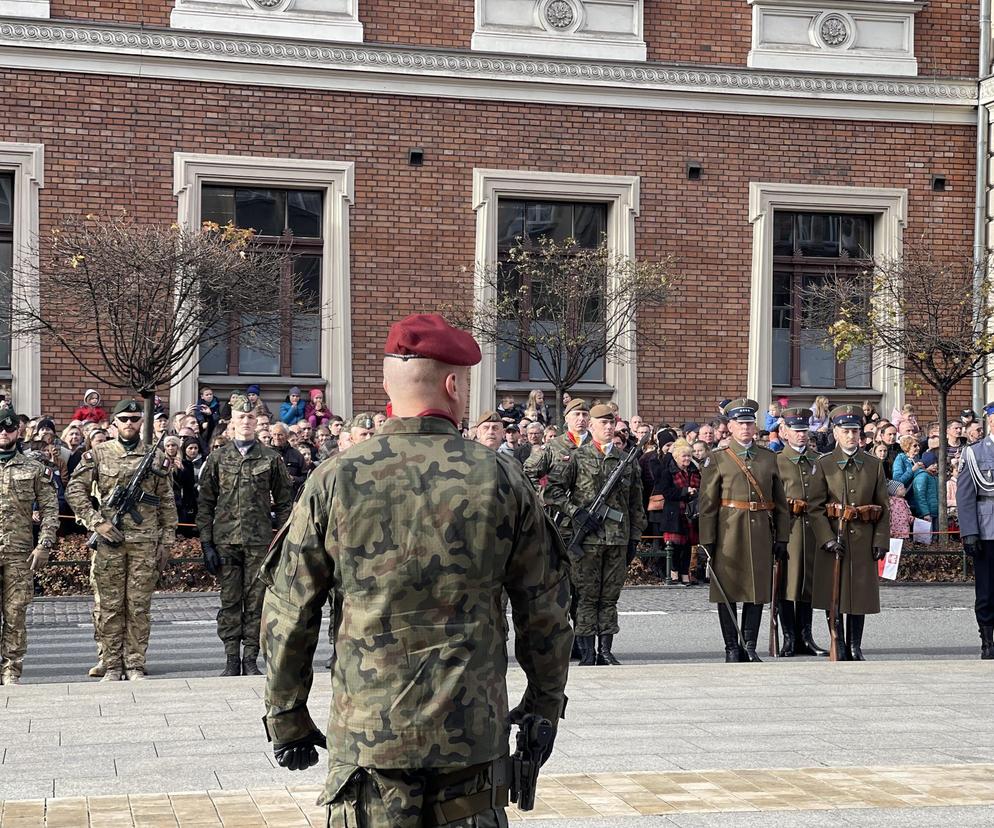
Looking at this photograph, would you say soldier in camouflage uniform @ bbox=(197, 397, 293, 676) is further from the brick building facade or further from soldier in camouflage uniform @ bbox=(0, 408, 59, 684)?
the brick building facade

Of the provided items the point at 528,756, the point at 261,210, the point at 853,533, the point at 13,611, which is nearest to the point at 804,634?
the point at 853,533

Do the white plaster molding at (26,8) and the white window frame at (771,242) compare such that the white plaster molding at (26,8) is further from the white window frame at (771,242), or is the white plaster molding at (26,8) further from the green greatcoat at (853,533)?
the green greatcoat at (853,533)

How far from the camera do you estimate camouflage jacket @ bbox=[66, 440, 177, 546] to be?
11.3 metres

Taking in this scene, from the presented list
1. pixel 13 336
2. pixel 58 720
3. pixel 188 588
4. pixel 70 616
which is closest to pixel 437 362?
pixel 58 720

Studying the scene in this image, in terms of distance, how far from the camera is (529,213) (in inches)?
918

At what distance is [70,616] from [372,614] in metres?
11.5

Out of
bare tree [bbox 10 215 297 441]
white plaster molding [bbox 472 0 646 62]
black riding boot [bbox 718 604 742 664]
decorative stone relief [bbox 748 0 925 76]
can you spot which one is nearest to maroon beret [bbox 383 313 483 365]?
black riding boot [bbox 718 604 742 664]

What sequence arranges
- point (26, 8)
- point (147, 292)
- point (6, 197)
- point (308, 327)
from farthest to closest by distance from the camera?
1. point (308, 327)
2. point (6, 197)
3. point (26, 8)
4. point (147, 292)

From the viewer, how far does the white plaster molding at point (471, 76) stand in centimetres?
2128

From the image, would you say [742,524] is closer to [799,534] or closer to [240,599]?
[799,534]

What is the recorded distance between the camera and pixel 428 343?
161 inches

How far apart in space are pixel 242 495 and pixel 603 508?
2.53 m

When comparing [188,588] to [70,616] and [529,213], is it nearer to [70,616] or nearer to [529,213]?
[70,616]

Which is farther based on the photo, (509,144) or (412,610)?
(509,144)
